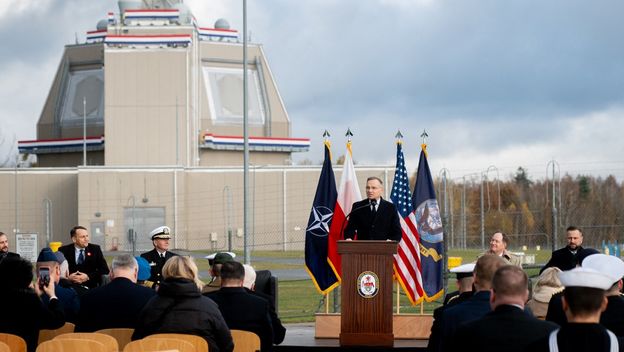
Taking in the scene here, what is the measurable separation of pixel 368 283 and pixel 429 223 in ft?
13.0

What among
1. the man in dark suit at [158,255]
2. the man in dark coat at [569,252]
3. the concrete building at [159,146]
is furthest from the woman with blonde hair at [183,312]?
the concrete building at [159,146]

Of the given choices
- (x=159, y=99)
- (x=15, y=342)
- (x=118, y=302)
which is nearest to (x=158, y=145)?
(x=159, y=99)

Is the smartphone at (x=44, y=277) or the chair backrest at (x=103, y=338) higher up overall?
the smartphone at (x=44, y=277)

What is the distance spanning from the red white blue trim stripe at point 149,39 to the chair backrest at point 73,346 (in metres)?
56.3

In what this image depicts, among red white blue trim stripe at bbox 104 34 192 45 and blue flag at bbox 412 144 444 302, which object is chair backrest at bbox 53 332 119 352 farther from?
red white blue trim stripe at bbox 104 34 192 45

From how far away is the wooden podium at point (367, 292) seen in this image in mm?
14914

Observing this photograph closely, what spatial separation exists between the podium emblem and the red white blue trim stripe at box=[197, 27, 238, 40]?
54.4 metres

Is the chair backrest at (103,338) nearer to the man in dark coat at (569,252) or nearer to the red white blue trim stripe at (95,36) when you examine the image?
the man in dark coat at (569,252)

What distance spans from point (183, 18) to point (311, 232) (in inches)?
2001

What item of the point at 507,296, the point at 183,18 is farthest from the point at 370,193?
the point at 183,18

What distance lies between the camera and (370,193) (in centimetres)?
1556

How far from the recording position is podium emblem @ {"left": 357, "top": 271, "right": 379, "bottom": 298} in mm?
14961

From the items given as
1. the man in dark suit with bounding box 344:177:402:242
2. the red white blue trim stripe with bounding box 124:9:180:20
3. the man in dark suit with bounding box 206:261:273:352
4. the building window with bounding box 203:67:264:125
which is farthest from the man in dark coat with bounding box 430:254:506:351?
the building window with bounding box 203:67:264:125

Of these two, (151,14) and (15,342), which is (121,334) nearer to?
(15,342)
